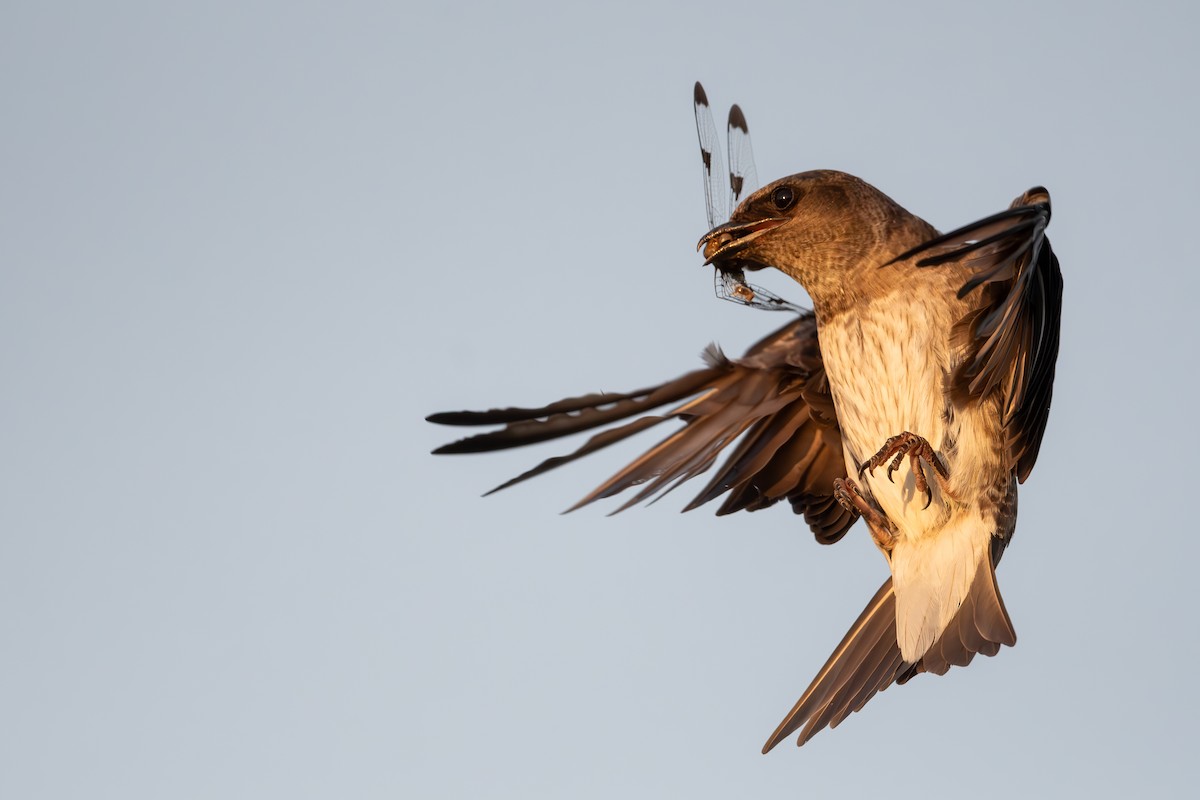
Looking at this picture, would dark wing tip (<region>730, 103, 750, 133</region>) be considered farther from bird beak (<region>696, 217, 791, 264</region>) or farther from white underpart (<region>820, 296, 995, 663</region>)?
white underpart (<region>820, 296, 995, 663</region>)

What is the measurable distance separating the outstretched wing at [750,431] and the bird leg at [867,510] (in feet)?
1.16

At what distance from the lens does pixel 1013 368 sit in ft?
16.1

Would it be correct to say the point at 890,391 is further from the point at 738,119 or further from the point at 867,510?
the point at 738,119

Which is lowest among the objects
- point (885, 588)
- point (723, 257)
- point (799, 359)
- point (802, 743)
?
point (802, 743)

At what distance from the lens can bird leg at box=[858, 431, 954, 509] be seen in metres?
4.89

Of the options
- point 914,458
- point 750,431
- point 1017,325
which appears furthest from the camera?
point 750,431

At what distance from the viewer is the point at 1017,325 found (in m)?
4.71

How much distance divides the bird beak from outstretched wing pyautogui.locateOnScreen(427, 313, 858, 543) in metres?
0.33

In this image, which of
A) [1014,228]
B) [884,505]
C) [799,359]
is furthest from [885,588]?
[1014,228]

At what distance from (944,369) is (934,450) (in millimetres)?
270

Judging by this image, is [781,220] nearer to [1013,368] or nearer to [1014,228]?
[1013,368]

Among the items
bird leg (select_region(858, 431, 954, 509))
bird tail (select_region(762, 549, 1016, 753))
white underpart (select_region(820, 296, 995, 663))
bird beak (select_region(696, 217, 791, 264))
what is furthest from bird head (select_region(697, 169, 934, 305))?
bird tail (select_region(762, 549, 1016, 753))

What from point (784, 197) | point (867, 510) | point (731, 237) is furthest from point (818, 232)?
point (867, 510)

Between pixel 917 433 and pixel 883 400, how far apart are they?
0.50 ft
